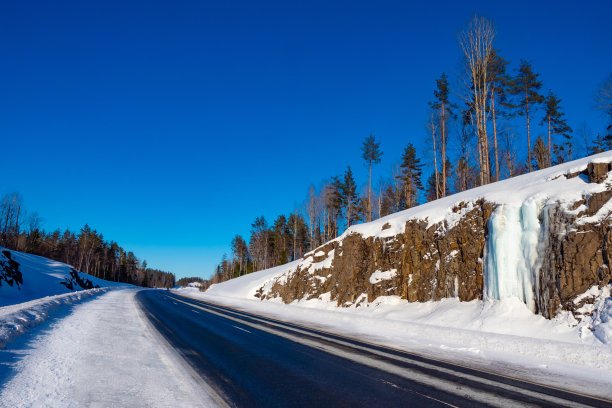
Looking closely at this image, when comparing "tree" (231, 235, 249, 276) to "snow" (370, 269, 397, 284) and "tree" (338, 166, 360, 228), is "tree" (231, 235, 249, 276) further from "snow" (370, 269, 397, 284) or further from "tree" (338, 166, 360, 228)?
"snow" (370, 269, 397, 284)

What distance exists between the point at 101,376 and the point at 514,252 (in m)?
13.8

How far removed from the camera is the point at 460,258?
15625 millimetres

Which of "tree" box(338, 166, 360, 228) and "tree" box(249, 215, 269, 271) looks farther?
"tree" box(249, 215, 269, 271)

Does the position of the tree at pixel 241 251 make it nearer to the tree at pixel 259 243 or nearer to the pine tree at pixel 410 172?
the tree at pixel 259 243

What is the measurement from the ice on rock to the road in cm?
648

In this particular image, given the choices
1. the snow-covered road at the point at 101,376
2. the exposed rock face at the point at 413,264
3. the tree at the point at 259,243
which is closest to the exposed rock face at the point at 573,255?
the exposed rock face at the point at 413,264

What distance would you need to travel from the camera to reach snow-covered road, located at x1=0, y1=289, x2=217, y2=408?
15.5ft

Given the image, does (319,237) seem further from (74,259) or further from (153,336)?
(74,259)

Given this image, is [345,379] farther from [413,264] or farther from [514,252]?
[413,264]

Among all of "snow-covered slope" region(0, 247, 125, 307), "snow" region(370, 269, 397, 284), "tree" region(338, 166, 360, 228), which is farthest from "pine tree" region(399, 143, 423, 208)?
"snow-covered slope" region(0, 247, 125, 307)

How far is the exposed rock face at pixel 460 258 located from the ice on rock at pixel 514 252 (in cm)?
24

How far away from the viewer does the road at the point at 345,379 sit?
504 cm

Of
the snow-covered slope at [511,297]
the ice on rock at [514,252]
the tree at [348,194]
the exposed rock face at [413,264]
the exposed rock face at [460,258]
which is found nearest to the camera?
the snow-covered slope at [511,297]

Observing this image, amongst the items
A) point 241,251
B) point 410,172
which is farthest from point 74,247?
point 410,172
